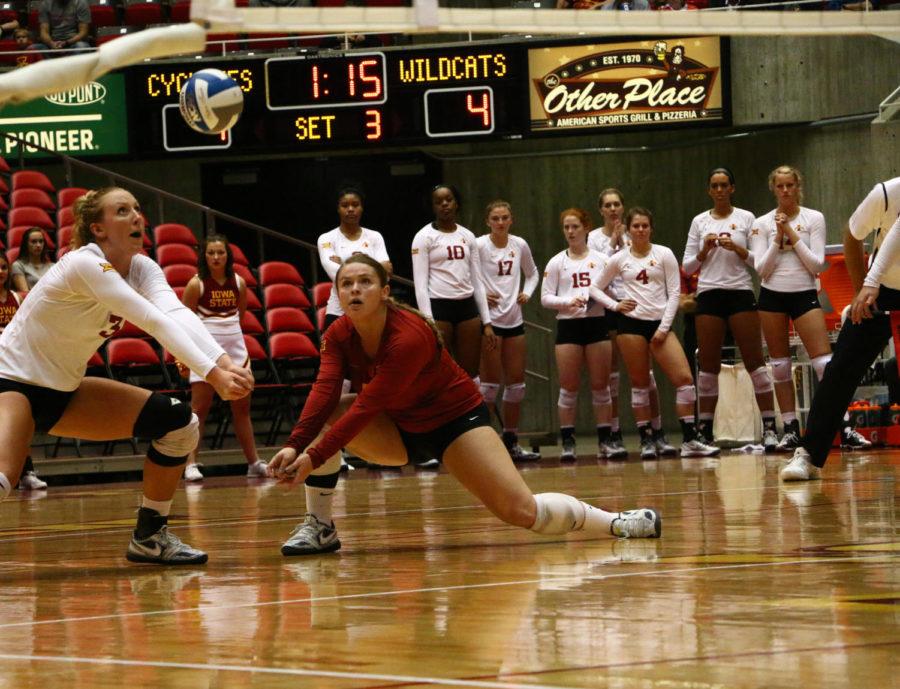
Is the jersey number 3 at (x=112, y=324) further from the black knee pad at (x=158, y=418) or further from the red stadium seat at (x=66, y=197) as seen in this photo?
the red stadium seat at (x=66, y=197)

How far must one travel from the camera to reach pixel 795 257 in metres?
10.5

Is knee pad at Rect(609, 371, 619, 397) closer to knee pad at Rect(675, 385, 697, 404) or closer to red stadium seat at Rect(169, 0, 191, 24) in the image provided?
knee pad at Rect(675, 385, 697, 404)

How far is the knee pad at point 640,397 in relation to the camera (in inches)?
447

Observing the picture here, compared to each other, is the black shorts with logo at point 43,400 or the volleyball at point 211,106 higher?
the volleyball at point 211,106

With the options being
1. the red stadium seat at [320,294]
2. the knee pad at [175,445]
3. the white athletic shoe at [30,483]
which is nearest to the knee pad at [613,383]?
the red stadium seat at [320,294]

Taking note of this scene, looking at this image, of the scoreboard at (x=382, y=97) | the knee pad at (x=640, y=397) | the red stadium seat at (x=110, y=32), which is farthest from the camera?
the red stadium seat at (x=110, y=32)

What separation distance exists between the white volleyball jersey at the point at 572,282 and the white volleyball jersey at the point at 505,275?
21cm

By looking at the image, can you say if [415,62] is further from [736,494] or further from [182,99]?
[736,494]

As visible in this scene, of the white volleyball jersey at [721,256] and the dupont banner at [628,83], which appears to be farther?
the dupont banner at [628,83]

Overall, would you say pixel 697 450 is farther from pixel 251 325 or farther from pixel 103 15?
pixel 103 15

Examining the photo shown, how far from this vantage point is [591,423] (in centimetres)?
1838

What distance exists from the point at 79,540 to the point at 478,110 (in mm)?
8267

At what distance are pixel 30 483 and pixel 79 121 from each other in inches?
211

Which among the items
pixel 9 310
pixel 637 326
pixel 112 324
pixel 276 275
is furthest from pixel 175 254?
pixel 112 324
